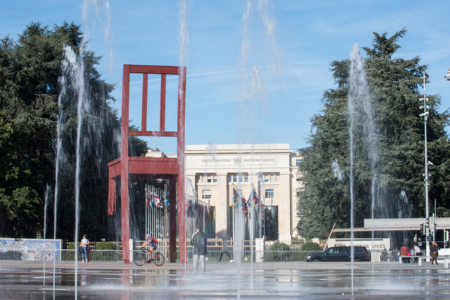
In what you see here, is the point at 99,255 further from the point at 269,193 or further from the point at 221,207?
the point at 269,193

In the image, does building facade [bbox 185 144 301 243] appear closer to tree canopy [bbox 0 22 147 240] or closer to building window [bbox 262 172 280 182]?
building window [bbox 262 172 280 182]

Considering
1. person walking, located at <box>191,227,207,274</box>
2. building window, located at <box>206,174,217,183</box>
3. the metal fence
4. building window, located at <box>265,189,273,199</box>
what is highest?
building window, located at <box>206,174,217,183</box>

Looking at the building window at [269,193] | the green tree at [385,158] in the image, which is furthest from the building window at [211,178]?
the green tree at [385,158]

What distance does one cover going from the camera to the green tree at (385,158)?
134 feet

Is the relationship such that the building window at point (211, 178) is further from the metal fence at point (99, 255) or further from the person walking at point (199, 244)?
the person walking at point (199, 244)

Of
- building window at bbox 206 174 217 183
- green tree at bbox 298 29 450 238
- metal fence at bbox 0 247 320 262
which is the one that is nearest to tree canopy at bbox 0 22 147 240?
metal fence at bbox 0 247 320 262

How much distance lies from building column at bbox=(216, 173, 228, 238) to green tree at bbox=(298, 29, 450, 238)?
39.7 metres

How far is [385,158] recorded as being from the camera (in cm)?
4041

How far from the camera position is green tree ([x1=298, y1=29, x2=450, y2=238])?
134 ft

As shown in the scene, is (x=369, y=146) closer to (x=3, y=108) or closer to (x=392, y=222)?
(x=392, y=222)

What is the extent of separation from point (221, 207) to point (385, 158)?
48789 mm

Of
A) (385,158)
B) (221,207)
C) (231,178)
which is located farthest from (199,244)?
(231,178)

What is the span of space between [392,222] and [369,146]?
247 inches

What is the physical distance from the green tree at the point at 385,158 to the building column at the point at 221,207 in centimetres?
3971
